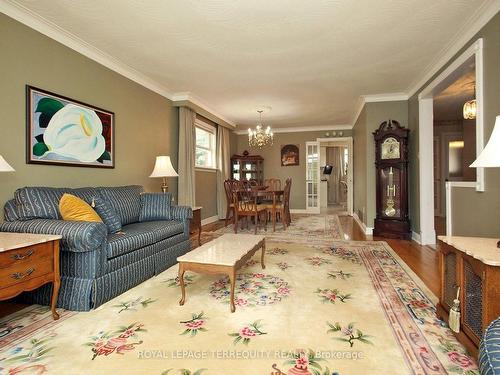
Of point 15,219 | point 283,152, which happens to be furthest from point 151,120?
point 283,152

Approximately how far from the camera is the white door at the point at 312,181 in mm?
8062

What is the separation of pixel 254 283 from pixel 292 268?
1.98ft

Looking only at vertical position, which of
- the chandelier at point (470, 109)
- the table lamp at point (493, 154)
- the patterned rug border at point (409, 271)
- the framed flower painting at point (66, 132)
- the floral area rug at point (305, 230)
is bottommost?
the patterned rug border at point (409, 271)

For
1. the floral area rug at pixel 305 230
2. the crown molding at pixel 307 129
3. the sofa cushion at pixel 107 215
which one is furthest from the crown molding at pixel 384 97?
the sofa cushion at pixel 107 215

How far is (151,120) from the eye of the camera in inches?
174

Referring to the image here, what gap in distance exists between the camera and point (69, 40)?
2.95 m

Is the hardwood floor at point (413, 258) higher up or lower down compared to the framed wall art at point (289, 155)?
lower down

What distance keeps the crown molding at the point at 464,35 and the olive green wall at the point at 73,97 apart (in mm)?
4014

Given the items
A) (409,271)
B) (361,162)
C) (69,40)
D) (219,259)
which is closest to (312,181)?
(361,162)

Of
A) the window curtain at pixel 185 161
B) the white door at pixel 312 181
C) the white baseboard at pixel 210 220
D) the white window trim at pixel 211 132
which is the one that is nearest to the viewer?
the window curtain at pixel 185 161

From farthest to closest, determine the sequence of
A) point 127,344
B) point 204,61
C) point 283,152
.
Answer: point 283,152 → point 204,61 → point 127,344

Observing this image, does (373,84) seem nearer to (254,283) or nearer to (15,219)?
(254,283)

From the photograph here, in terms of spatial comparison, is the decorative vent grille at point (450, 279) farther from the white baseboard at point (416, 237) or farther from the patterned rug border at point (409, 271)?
the white baseboard at point (416, 237)

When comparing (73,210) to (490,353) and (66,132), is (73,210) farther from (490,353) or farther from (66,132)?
(490,353)
